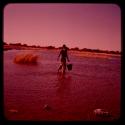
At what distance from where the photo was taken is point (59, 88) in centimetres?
256

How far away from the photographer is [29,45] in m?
2.59

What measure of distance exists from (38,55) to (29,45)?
0.12 metres

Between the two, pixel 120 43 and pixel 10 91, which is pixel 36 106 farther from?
pixel 120 43

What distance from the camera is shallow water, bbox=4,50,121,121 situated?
8.15 ft

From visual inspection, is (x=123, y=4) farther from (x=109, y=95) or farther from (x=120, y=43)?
(x=109, y=95)

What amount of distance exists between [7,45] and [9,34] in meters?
0.11

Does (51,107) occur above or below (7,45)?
below

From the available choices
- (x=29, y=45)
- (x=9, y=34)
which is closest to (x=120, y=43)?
(x=29, y=45)

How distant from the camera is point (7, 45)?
8.15 ft

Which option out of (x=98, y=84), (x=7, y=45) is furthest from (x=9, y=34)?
(x=98, y=84)

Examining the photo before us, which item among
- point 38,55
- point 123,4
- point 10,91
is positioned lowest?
point 10,91

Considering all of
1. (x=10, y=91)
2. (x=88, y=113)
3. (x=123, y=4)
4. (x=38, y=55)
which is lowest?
(x=88, y=113)

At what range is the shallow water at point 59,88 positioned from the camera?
2484 millimetres

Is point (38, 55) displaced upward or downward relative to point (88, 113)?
upward
